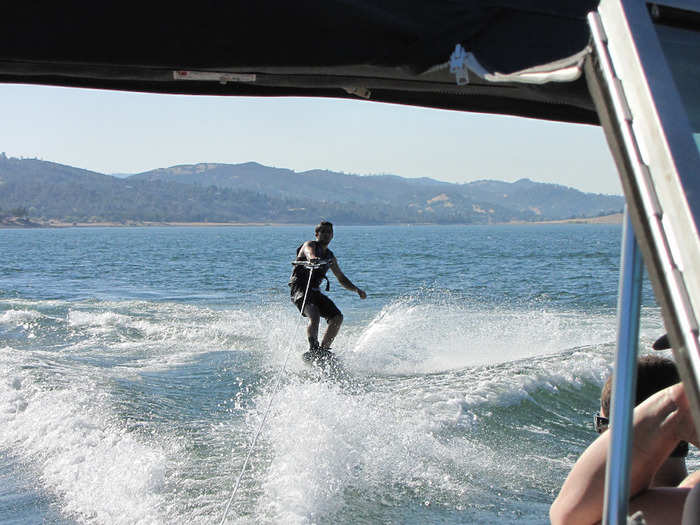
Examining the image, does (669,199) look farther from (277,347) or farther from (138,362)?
(277,347)

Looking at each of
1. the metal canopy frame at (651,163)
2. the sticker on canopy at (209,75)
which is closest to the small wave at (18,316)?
the sticker on canopy at (209,75)

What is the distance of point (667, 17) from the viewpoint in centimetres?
138

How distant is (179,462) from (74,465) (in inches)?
31.8

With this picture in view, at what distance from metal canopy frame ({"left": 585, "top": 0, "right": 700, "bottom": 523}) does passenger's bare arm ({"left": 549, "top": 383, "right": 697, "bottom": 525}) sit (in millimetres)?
474

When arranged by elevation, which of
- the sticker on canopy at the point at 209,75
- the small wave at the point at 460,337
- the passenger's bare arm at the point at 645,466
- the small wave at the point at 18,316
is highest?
the sticker on canopy at the point at 209,75

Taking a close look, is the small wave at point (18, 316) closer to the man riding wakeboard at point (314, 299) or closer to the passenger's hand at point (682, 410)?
the man riding wakeboard at point (314, 299)

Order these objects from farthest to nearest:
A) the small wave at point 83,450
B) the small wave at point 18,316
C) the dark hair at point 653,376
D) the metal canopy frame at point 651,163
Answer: the small wave at point 18,316 → the small wave at point 83,450 → the dark hair at point 653,376 → the metal canopy frame at point 651,163

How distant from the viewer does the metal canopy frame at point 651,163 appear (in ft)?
3.53

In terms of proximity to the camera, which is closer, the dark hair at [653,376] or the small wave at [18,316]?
the dark hair at [653,376]

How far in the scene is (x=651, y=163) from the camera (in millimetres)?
1167

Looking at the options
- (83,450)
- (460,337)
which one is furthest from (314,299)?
(460,337)

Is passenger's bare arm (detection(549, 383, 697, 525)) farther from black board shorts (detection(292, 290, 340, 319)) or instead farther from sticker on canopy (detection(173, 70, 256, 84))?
black board shorts (detection(292, 290, 340, 319))

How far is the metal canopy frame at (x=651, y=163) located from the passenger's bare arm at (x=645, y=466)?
474mm

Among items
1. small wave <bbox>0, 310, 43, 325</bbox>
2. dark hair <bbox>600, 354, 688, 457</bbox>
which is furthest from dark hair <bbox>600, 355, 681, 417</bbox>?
small wave <bbox>0, 310, 43, 325</bbox>
